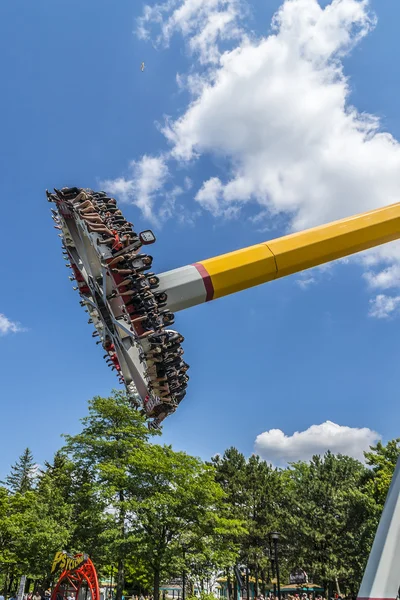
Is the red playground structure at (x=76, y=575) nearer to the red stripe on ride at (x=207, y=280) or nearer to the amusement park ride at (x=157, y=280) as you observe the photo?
the amusement park ride at (x=157, y=280)

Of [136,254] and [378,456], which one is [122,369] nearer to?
[136,254]

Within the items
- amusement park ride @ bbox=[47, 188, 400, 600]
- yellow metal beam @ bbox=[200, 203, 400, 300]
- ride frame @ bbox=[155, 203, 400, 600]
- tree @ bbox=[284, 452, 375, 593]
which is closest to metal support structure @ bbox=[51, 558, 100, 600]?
amusement park ride @ bbox=[47, 188, 400, 600]

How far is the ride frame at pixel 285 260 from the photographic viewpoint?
6.88 meters

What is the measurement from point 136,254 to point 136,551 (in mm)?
25952

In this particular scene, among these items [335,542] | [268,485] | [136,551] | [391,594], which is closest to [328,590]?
[335,542]

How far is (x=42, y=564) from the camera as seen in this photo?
3281cm

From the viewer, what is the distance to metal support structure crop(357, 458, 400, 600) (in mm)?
5312

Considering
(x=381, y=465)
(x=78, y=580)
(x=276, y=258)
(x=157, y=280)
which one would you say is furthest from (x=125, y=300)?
(x=381, y=465)

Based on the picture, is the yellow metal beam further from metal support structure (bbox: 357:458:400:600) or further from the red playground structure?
the red playground structure

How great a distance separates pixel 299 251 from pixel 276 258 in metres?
0.42

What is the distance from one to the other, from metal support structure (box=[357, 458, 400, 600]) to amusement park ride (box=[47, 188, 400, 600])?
0.04ft

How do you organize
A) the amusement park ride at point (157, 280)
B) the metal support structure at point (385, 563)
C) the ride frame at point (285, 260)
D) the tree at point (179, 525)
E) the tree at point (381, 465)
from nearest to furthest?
1. the metal support structure at point (385, 563)
2. the amusement park ride at point (157, 280)
3. the ride frame at point (285, 260)
4. the tree at point (179, 525)
5. the tree at point (381, 465)

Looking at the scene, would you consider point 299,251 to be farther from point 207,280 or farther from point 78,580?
point 78,580

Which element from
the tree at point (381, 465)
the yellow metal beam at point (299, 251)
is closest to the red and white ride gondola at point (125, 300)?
the yellow metal beam at point (299, 251)
